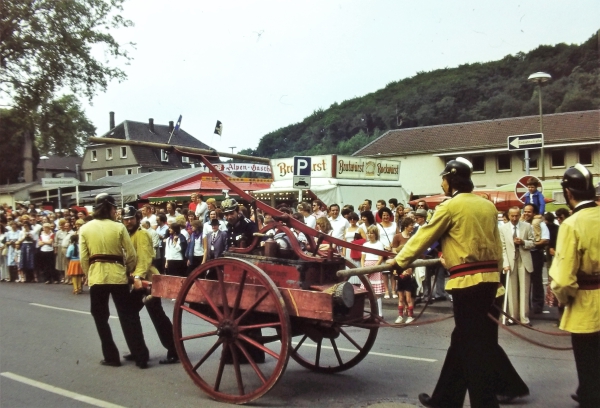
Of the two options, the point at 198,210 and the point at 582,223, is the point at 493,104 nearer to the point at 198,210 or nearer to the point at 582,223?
the point at 198,210

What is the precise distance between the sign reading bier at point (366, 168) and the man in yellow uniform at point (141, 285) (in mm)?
12866

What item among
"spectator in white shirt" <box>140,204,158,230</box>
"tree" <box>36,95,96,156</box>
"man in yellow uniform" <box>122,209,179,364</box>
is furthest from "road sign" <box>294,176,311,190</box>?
"tree" <box>36,95,96,156</box>

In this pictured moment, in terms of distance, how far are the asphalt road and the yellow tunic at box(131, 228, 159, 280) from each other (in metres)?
1.05

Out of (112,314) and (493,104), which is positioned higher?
(493,104)

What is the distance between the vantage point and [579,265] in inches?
162

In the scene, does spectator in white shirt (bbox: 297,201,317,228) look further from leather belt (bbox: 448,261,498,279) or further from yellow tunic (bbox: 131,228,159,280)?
leather belt (bbox: 448,261,498,279)

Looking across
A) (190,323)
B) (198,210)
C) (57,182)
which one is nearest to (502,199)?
(198,210)

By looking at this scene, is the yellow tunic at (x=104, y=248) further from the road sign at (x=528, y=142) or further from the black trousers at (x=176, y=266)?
the road sign at (x=528, y=142)

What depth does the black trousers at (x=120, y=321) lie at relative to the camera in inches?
258

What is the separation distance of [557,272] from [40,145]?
108 feet

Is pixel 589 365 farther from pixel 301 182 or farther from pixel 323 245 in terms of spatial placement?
pixel 301 182

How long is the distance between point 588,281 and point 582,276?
0.05 metres

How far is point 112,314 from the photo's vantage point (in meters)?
10.2

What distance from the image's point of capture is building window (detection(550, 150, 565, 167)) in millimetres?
41594
